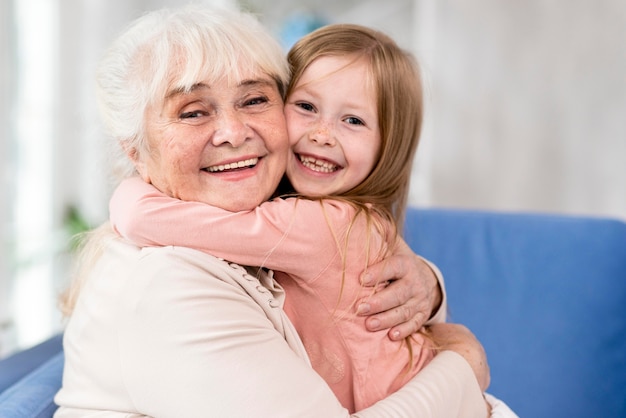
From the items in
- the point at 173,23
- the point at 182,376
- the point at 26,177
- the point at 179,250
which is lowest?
the point at 26,177

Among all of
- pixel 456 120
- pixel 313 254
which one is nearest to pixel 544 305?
pixel 313 254

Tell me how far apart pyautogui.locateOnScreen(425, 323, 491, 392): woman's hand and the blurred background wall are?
68.6 inches

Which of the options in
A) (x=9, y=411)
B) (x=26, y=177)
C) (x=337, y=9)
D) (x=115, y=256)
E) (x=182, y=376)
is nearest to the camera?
(x=182, y=376)

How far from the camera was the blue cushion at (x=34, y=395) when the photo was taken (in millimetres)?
1370

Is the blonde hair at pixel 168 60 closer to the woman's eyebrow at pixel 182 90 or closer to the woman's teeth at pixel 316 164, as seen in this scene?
the woman's eyebrow at pixel 182 90

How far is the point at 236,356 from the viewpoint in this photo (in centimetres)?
104

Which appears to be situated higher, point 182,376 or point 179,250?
point 179,250

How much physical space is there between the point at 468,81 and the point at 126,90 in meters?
2.78

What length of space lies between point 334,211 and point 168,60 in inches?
15.3

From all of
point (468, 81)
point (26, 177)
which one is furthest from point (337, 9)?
point (26, 177)

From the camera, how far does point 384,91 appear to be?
1.48 meters

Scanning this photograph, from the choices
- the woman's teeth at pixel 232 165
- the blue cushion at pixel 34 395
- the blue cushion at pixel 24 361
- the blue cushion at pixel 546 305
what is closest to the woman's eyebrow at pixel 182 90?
the woman's teeth at pixel 232 165

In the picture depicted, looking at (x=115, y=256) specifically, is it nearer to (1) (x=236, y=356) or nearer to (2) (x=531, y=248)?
(1) (x=236, y=356)

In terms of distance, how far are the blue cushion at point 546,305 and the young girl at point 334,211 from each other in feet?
1.92
